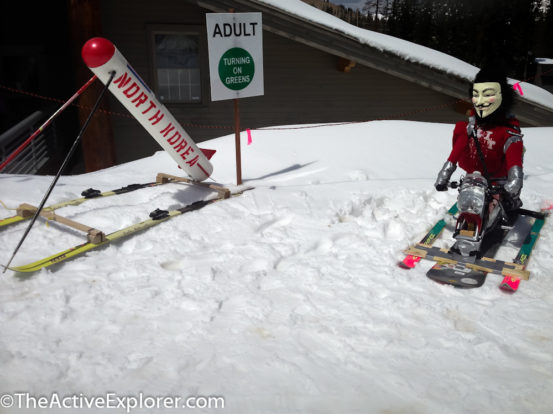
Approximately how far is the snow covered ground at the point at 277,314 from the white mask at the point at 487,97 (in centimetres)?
129

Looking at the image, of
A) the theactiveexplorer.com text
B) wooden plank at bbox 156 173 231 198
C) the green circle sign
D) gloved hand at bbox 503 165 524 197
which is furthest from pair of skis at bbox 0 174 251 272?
gloved hand at bbox 503 165 524 197

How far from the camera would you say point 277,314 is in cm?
317

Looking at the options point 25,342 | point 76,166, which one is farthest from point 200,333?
point 76,166

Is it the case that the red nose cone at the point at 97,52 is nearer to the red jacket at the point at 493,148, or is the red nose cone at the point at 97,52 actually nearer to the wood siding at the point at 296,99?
the red jacket at the point at 493,148

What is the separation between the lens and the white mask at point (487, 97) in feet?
13.2

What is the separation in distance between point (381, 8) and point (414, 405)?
4412 centimetres

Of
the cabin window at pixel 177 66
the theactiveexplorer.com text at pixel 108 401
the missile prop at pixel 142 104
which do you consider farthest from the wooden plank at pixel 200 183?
the cabin window at pixel 177 66

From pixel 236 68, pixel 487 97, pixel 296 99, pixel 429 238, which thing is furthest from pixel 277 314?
pixel 296 99

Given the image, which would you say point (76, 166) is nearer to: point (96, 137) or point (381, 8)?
point (96, 137)

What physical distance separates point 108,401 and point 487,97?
3.81 meters

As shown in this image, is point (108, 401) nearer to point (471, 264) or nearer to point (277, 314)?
point (277, 314)

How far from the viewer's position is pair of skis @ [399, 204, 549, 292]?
3.57 metres

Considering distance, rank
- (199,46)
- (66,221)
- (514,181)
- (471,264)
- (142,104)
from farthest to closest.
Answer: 1. (199,46)
2. (142,104)
3. (66,221)
4. (514,181)
5. (471,264)

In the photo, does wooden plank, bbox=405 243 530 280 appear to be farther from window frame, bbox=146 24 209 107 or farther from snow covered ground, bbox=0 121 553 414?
Result: window frame, bbox=146 24 209 107
